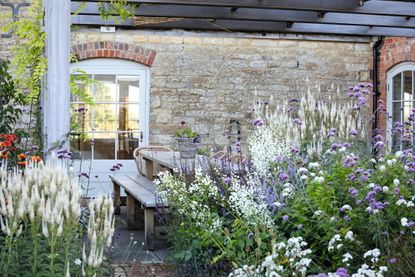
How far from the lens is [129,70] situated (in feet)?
31.8

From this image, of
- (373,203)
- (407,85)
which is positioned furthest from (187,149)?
(407,85)

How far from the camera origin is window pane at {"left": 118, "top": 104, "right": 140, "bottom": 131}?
983 cm

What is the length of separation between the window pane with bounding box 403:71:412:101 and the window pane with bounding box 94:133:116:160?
4.32m

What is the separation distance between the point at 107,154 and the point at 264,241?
5.96 m

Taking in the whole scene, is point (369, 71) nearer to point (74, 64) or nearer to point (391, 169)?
point (74, 64)

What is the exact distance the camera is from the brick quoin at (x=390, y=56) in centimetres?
975

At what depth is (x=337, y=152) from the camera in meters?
4.43

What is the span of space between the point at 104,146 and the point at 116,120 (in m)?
0.41

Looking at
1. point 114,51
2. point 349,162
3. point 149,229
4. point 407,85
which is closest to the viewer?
point 349,162

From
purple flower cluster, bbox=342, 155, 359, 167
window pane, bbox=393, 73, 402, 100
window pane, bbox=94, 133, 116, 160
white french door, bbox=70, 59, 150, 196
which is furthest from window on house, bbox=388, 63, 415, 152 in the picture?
purple flower cluster, bbox=342, 155, 359, 167

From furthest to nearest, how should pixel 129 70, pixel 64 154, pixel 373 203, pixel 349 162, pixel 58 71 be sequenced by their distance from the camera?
pixel 129 70 → pixel 58 71 → pixel 64 154 → pixel 349 162 → pixel 373 203

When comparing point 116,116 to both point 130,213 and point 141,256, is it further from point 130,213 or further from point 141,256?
point 141,256

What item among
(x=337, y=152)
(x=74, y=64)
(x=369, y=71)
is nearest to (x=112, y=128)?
(x=74, y=64)

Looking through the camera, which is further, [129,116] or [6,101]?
[129,116]
